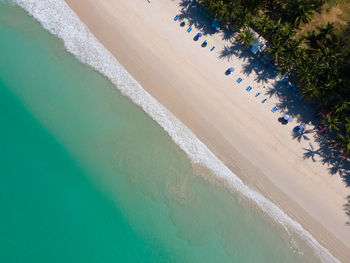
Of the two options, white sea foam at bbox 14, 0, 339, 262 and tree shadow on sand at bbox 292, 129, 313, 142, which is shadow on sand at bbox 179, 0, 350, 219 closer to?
tree shadow on sand at bbox 292, 129, 313, 142

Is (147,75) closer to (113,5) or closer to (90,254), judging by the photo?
(113,5)

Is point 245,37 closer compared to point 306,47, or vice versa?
point 245,37

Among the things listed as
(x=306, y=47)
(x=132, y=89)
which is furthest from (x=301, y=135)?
(x=132, y=89)

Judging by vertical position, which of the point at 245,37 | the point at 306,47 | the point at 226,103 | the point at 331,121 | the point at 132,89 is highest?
the point at 306,47

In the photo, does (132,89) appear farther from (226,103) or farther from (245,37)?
(245,37)

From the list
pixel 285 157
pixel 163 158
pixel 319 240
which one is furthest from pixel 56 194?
pixel 319 240

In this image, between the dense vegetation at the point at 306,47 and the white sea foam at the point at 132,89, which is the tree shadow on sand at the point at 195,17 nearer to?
the dense vegetation at the point at 306,47
